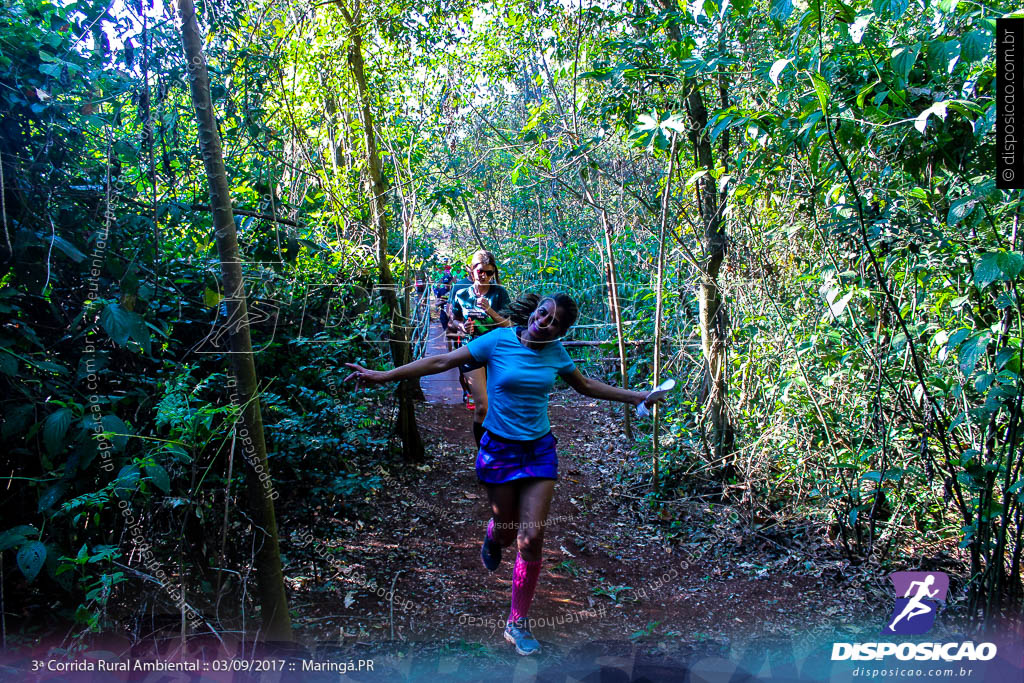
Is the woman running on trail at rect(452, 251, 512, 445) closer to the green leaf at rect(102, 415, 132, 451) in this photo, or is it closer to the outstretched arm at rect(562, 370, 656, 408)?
the outstretched arm at rect(562, 370, 656, 408)

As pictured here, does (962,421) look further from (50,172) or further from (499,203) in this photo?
(499,203)

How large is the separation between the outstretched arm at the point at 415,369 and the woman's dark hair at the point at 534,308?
38 centimetres

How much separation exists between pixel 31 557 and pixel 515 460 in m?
2.07

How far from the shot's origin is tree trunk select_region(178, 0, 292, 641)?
99.4 inches

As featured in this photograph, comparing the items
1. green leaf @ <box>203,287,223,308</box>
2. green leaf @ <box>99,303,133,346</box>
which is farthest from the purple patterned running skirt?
green leaf @ <box>99,303,133,346</box>

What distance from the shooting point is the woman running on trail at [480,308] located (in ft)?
17.9

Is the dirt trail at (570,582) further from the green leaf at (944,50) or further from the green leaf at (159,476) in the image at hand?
the green leaf at (944,50)

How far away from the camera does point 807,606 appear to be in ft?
13.4

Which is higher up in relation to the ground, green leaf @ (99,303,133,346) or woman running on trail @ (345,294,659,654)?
green leaf @ (99,303,133,346)


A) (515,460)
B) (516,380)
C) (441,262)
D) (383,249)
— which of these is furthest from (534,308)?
(441,262)

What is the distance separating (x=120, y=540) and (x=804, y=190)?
460cm

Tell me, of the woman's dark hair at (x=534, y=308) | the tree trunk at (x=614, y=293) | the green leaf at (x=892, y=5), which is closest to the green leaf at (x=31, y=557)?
the woman's dark hair at (x=534, y=308)

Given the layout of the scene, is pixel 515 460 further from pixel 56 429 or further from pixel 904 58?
pixel 904 58

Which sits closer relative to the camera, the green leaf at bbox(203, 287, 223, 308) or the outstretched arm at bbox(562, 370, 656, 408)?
the green leaf at bbox(203, 287, 223, 308)
